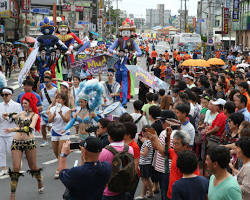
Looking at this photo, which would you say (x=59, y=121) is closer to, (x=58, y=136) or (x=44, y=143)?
(x=58, y=136)

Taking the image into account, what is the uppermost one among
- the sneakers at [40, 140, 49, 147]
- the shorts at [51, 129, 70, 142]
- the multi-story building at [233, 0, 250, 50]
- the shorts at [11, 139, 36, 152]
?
the multi-story building at [233, 0, 250, 50]

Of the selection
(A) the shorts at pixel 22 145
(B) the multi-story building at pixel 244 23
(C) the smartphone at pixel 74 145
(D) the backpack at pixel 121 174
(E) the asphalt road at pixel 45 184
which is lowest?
(E) the asphalt road at pixel 45 184

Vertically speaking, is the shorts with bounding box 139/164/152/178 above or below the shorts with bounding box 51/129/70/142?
below

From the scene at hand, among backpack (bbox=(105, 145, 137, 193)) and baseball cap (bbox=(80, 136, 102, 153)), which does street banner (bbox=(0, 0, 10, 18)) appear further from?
baseball cap (bbox=(80, 136, 102, 153))

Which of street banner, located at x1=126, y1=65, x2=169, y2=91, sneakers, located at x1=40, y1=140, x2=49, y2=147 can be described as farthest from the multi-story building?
sneakers, located at x1=40, y1=140, x2=49, y2=147

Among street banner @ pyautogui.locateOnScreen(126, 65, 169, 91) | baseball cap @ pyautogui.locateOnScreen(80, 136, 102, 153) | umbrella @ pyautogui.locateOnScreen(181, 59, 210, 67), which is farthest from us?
umbrella @ pyautogui.locateOnScreen(181, 59, 210, 67)

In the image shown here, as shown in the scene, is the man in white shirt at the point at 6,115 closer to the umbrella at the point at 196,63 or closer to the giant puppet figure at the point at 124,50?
the giant puppet figure at the point at 124,50

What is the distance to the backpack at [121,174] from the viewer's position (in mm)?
5246

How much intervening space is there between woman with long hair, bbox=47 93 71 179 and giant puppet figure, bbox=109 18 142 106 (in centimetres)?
689

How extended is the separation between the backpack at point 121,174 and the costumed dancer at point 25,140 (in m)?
2.63

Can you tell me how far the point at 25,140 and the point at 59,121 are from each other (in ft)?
5.20

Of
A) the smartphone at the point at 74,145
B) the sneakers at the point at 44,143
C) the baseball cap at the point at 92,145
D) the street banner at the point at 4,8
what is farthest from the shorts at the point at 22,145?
the street banner at the point at 4,8

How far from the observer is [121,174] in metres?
5.24

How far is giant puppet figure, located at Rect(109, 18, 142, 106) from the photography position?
53.6 feet
